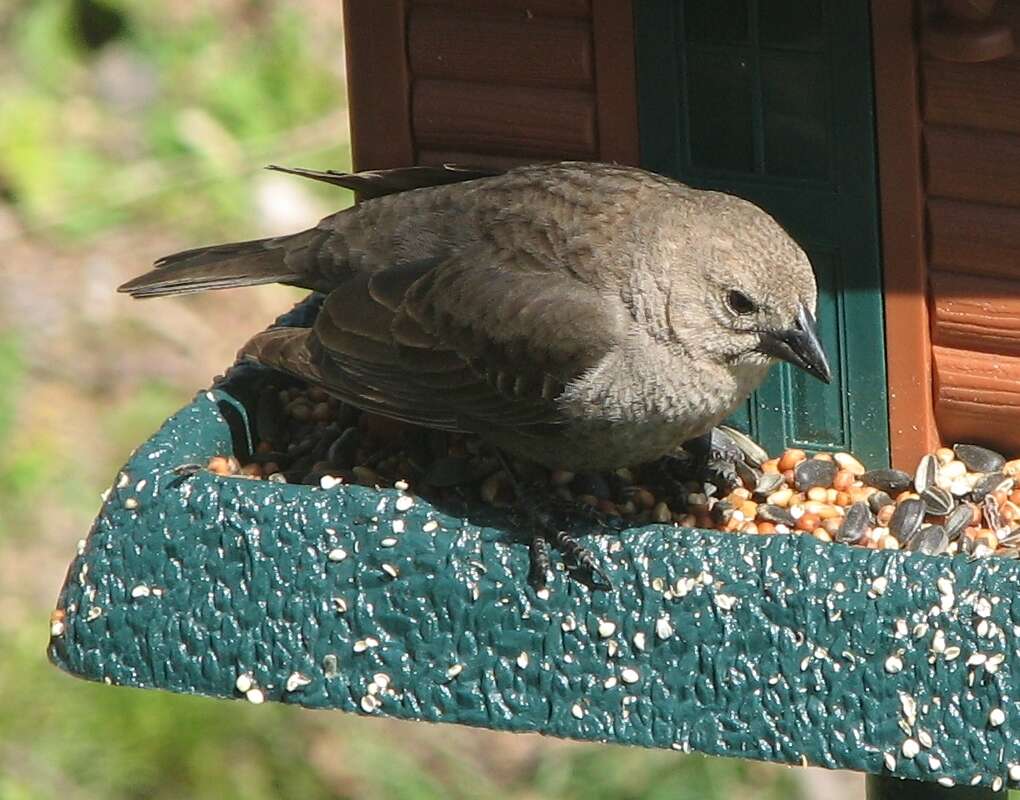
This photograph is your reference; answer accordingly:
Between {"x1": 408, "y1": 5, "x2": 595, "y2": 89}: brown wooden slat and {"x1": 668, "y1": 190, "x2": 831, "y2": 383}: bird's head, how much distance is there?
0.48 m

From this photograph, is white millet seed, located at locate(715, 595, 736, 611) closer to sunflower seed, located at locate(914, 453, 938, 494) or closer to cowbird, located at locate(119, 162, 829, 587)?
cowbird, located at locate(119, 162, 829, 587)

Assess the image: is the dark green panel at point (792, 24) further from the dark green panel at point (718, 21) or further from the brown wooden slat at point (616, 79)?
the brown wooden slat at point (616, 79)

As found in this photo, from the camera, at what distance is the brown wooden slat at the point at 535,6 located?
4.23 metres

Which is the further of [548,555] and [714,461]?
[714,461]

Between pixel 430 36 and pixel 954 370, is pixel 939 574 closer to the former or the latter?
pixel 954 370

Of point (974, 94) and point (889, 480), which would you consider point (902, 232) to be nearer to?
point (974, 94)

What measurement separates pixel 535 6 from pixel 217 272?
1.00 m

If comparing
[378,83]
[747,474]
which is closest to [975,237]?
[747,474]

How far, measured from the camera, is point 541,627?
12.1 feet

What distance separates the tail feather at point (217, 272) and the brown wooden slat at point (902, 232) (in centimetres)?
141

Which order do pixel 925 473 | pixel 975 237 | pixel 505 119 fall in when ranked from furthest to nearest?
pixel 505 119
pixel 925 473
pixel 975 237

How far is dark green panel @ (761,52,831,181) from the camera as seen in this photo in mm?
4113

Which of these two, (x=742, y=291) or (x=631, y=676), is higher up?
(x=742, y=291)

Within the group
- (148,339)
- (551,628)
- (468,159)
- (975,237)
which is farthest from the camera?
(148,339)
